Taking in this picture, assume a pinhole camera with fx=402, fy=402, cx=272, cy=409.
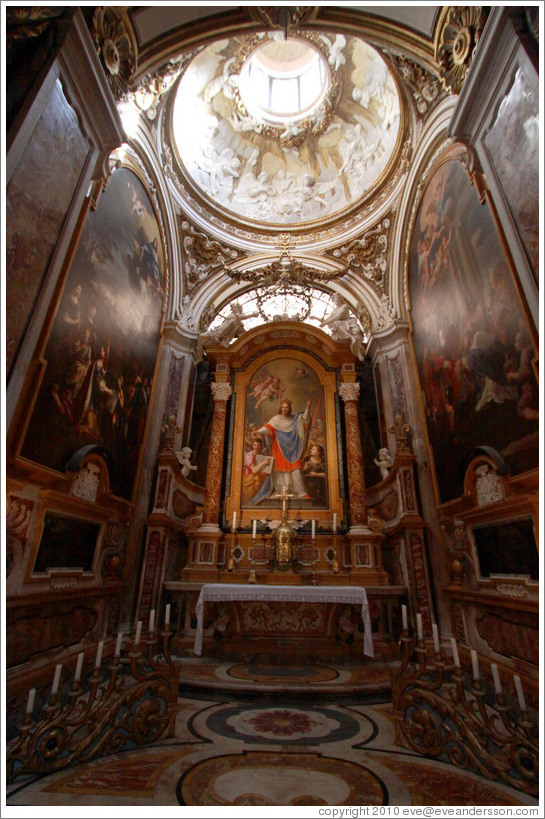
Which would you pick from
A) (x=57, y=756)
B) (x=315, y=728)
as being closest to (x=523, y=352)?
(x=315, y=728)

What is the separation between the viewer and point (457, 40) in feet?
16.9

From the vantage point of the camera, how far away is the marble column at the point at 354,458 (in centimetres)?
880

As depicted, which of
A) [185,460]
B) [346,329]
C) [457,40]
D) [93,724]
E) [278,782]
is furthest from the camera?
[346,329]

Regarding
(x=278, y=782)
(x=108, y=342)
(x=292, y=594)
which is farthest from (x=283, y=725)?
(x=108, y=342)

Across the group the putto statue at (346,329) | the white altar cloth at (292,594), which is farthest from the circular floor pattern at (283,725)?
the putto statue at (346,329)

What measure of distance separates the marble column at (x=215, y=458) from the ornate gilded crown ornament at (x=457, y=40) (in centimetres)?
725

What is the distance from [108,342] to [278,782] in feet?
20.8

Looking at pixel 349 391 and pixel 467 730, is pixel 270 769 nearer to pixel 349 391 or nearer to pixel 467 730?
pixel 467 730

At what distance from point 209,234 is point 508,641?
11447 millimetres

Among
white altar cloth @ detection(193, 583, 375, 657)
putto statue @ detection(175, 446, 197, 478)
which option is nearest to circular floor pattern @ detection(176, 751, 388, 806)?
white altar cloth @ detection(193, 583, 375, 657)

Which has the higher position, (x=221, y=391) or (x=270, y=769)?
(x=221, y=391)

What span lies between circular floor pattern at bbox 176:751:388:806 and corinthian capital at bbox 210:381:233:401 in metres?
7.55

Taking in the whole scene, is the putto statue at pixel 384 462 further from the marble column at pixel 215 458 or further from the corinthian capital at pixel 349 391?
the marble column at pixel 215 458

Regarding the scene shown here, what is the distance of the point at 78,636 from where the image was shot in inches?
229
